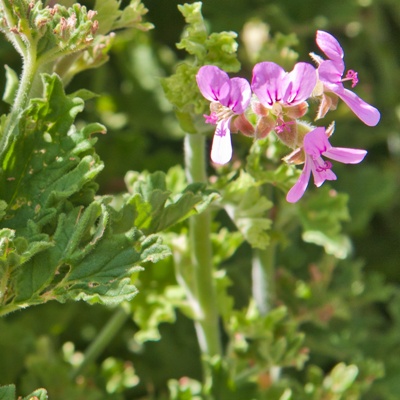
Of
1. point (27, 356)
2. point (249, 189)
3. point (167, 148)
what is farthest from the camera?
point (167, 148)

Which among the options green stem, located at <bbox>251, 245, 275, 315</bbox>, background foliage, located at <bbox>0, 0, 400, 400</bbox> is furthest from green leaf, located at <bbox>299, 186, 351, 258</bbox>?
green stem, located at <bbox>251, 245, 275, 315</bbox>

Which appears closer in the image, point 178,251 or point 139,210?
point 139,210

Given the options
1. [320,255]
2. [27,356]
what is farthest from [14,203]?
[320,255]

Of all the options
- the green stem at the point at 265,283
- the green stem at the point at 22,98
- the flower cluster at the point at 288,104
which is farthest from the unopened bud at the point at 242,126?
the green stem at the point at 265,283

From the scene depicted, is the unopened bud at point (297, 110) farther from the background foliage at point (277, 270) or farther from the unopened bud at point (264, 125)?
the background foliage at point (277, 270)

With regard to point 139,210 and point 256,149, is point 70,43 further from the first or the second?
point 256,149

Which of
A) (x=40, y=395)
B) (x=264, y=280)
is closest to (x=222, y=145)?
(x=40, y=395)
